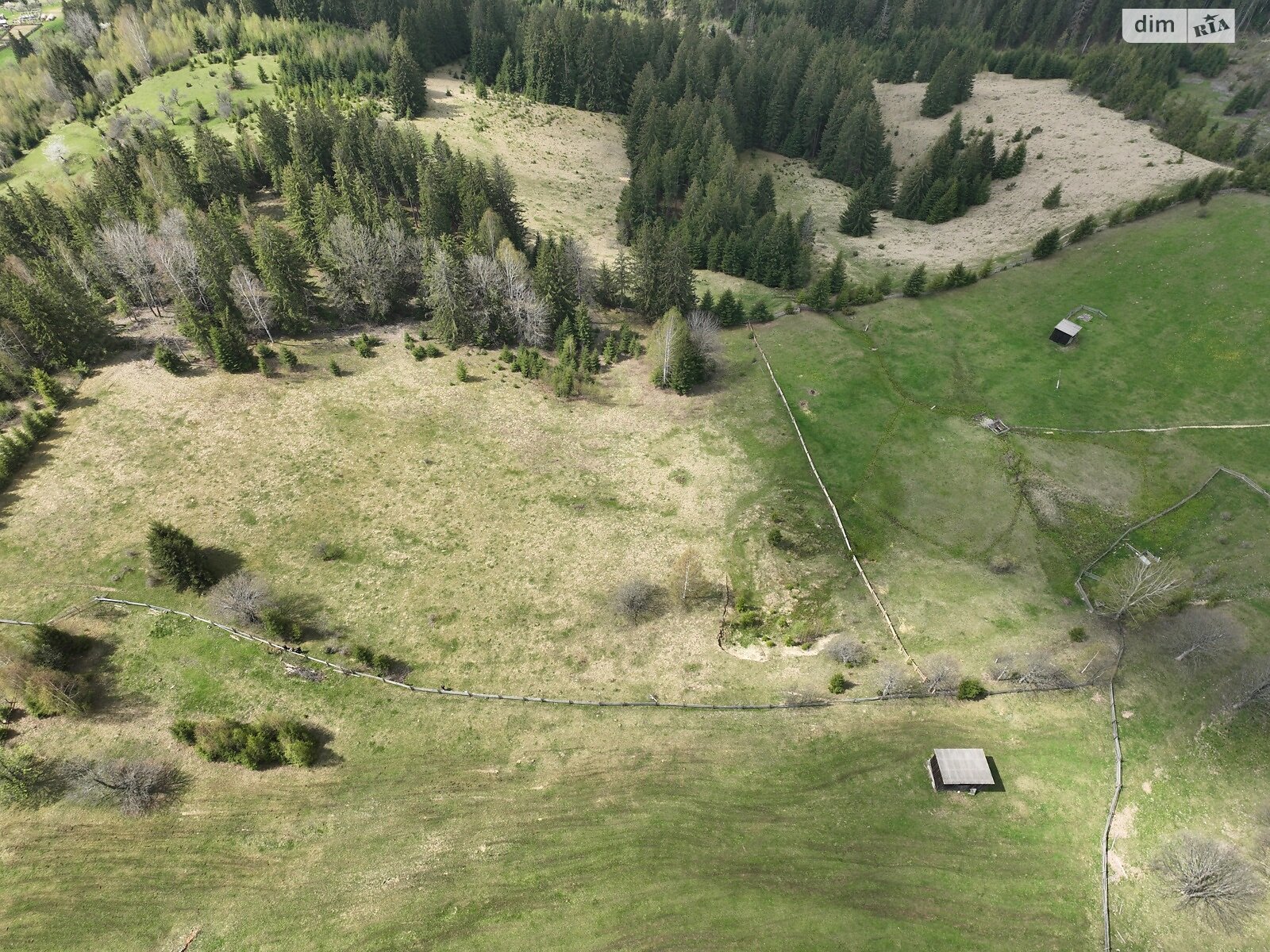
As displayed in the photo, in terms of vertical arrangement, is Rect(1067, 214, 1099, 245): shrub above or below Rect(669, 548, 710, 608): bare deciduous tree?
above

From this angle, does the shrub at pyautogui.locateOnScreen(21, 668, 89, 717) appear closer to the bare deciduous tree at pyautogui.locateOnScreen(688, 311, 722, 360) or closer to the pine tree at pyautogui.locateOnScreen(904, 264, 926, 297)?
the bare deciduous tree at pyautogui.locateOnScreen(688, 311, 722, 360)

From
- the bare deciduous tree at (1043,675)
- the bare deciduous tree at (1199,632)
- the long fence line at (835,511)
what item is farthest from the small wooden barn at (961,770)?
the bare deciduous tree at (1199,632)

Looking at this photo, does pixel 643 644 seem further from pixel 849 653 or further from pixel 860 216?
pixel 860 216

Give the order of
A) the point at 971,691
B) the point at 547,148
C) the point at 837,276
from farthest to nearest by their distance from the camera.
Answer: the point at 547,148, the point at 837,276, the point at 971,691

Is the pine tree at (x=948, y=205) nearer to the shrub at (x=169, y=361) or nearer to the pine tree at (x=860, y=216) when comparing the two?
the pine tree at (x=860, y=216)

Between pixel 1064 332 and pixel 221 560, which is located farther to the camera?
pixel 1064 332

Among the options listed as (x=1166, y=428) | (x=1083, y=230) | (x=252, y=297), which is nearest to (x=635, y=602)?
(x=252, y=297)

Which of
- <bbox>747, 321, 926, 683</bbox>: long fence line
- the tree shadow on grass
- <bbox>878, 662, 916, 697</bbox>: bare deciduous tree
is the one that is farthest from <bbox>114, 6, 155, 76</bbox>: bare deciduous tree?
<bbox>878, 662, 916, 697</bbox>: bare deciduous tree
